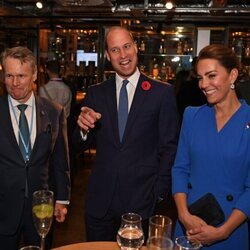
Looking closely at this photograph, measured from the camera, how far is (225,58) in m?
1.76

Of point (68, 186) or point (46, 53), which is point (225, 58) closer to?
point (68, 186)

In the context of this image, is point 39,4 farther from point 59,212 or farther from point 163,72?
point 59,212

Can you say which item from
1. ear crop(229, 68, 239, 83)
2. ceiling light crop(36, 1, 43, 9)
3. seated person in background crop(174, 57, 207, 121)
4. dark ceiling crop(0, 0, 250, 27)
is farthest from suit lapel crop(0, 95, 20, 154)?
ceiling light crop(36, 1, 43, 9)

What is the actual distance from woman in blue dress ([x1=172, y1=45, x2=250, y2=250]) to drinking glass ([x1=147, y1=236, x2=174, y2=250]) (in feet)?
1.77

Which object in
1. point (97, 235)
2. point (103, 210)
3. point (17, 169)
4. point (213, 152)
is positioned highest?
point (213, 152)

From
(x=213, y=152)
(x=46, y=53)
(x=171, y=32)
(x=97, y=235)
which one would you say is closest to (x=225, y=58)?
(x=213, y=152)

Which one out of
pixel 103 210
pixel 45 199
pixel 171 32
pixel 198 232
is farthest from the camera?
pixel 171 32

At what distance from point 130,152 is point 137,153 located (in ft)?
0.13

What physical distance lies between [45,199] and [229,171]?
89 centimetres

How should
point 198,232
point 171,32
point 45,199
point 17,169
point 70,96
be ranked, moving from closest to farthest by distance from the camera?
1. point 45,199
2. point 198,232
3. point 17,169
4. point 70,96
5. point 171,32

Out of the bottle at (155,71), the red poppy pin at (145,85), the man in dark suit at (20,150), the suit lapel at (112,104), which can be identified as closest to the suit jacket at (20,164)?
the man in dark suit at (20,150)

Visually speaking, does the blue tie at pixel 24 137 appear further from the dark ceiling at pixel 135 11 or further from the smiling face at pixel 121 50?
the dark ceiling at pixel 135 11

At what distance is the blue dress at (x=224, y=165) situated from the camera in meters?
1.75

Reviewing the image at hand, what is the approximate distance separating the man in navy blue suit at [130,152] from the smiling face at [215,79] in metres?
0.37
